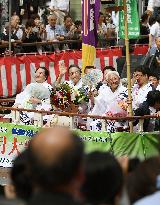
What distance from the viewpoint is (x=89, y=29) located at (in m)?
14.5

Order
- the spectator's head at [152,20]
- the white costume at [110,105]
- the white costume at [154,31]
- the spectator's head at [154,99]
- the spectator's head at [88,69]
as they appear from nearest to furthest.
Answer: the spectator's head at [154,99] < the white costume at [110,105] < the spectator's head at [88,69] < the white costume at [154,31] < the spectator's head at [152,20]

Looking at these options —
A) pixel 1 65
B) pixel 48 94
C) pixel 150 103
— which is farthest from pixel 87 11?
pixel 1 65

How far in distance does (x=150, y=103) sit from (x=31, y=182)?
8.13 m

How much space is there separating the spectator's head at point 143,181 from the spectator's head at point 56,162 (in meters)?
1.20

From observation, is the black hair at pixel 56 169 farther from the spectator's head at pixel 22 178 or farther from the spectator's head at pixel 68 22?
the spectator's head at pixel 68 22

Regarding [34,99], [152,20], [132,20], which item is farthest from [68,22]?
[34,99]

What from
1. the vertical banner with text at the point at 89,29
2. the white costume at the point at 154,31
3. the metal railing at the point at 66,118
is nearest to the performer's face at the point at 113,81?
the metal railing at the point at 66,118

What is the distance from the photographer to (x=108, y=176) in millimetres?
4242

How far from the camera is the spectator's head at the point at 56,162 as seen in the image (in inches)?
145

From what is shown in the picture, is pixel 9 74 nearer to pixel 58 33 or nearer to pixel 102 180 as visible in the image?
pixel 58 33

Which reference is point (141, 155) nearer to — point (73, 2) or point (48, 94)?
point (48, 94)

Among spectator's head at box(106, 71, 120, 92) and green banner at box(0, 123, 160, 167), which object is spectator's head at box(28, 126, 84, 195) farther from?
spectator's head at box(106, 71, 120, 92)

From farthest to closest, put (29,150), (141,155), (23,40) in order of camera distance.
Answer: (23,40), (141,155), (29,150)

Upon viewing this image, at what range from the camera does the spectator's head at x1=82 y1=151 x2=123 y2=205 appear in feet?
13.4
